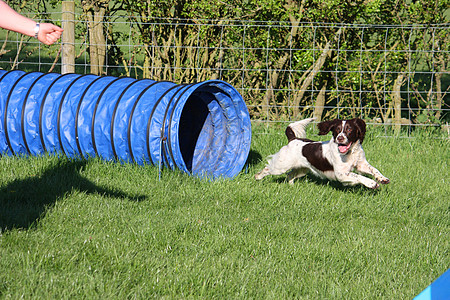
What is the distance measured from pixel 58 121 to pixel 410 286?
3.90m

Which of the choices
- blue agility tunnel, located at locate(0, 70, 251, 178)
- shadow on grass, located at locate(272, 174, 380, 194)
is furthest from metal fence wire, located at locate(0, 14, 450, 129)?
shadow on grass, located at locate(272, 174, 380, 194)

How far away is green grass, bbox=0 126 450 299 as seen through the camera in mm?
2941

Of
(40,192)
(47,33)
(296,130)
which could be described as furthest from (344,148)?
(47,33)

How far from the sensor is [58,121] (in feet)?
17.8

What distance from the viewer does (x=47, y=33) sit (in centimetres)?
220

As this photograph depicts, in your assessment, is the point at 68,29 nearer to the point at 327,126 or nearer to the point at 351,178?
the point at 327,126

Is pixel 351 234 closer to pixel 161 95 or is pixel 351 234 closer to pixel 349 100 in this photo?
pixel 161 95

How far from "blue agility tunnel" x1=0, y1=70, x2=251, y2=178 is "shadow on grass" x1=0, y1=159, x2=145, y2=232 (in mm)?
418

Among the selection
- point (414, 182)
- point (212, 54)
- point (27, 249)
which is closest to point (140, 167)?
point (27, 249)

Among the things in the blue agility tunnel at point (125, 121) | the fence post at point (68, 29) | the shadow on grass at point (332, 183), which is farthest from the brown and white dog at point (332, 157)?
the fence post at point (68, 29)

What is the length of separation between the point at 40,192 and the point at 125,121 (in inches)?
46.5

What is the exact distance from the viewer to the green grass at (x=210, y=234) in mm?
2941

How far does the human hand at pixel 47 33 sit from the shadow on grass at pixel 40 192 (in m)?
1.87

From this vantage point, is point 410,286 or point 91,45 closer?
point 410,286
